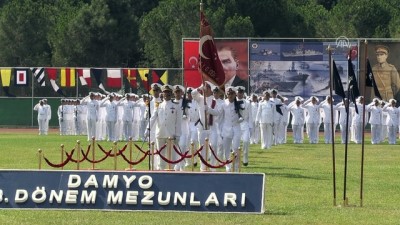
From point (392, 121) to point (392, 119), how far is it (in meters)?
0.09

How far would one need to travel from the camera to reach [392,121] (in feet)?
158

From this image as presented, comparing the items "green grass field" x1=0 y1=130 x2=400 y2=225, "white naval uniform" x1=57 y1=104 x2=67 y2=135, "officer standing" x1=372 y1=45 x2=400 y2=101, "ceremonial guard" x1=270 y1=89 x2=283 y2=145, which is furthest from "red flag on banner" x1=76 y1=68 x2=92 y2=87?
"green grass field" x1=0 y1=130 x2=400 y2=225

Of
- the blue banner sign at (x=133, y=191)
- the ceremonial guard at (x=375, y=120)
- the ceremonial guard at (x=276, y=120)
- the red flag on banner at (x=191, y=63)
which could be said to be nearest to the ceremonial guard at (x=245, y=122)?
the blue banner sign at (x=133, y=191)

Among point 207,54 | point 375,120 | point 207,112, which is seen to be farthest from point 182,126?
point 375,120

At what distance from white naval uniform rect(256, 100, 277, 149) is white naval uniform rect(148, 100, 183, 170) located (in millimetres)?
15820

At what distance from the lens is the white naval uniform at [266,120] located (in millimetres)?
41406

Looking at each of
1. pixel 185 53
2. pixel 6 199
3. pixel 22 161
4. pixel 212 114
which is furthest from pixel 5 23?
pixel 6 199

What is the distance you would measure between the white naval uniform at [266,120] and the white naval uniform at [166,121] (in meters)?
15.8

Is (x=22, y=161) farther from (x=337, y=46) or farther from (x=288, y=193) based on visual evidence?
(x=337, y=46)

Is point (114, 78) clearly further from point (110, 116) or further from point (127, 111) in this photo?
point (127, 111)

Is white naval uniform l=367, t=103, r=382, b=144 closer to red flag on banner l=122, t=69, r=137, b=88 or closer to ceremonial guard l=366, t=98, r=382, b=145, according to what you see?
ceremonial guard l=366, t=98, r=382, b=145

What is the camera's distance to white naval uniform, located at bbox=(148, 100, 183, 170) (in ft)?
83.5

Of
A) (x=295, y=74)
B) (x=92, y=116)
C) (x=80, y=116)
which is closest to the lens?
(x=92, y=116)

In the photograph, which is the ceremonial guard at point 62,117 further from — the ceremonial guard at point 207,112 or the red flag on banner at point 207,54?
the red flag on banner at point 207,54
